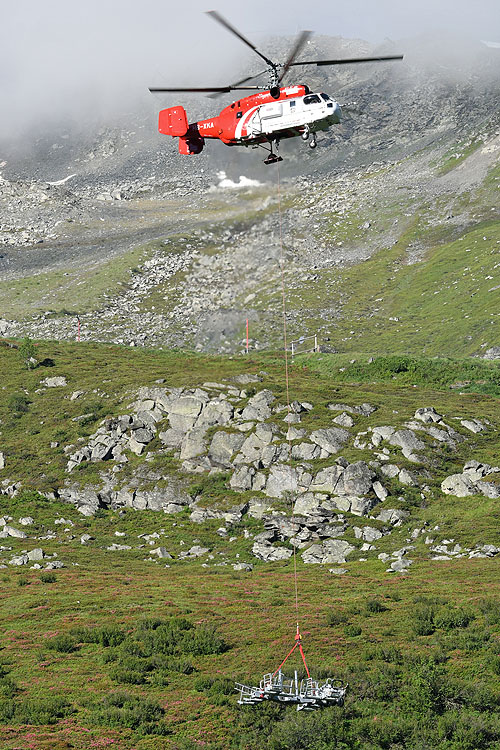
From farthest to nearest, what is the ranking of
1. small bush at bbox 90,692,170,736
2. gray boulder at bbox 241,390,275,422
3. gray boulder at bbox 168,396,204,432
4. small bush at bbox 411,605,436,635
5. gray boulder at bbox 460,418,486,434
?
gray boulder at bbox 168,396,204,432 < gray boulder at bbox 241,390,275,422 < gray boulder at bbox 460,418,486,434 < small bush at bbox 411,605,436,635 < small bush at bbox 90,692,170,736

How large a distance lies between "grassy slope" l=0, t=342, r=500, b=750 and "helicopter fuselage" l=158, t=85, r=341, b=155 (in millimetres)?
23467

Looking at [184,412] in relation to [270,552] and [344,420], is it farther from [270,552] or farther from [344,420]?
[270,552]

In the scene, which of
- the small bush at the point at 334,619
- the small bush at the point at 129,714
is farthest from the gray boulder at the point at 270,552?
the small bush at the point at 129,714

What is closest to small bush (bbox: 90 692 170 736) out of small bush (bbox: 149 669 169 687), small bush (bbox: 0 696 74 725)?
small bush (bbox: 0 696 74 725)

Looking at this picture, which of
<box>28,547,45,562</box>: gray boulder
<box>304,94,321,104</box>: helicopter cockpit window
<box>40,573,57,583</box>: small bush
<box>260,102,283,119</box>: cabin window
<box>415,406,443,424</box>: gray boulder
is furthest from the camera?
<box>415,406,443,424</box>: gray boulder

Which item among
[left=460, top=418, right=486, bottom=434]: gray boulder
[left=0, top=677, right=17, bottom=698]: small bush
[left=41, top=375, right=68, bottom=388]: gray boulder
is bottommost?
[left=0, top=677, right=17, bottom=698]: small bush

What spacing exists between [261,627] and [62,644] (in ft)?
30.6

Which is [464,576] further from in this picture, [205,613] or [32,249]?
[32,249]

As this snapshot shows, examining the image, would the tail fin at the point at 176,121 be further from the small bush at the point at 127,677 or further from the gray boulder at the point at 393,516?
the gray boulder at the point at 393,516

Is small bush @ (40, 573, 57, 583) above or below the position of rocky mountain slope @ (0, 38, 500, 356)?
below

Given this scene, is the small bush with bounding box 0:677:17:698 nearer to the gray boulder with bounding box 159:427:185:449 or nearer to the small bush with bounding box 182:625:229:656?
the small bush with bounding box 182:625:229:656

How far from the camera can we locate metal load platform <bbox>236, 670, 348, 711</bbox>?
2462 centimetres

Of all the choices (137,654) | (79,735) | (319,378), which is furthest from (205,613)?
(319,378)

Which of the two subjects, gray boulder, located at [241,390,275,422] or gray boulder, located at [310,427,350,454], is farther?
gray boulder, located at [241,390,275,422]
